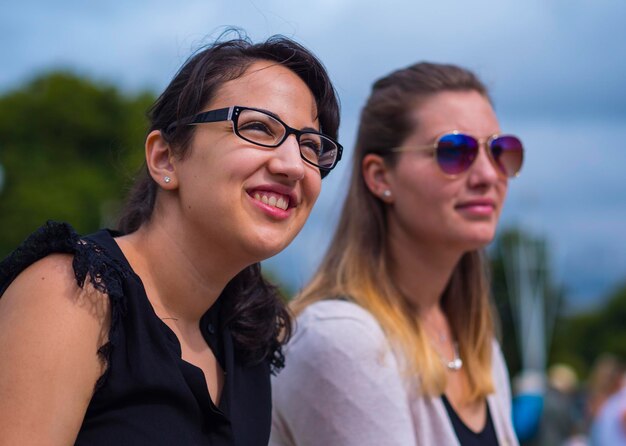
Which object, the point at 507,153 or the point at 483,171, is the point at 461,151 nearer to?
the point at 483,171

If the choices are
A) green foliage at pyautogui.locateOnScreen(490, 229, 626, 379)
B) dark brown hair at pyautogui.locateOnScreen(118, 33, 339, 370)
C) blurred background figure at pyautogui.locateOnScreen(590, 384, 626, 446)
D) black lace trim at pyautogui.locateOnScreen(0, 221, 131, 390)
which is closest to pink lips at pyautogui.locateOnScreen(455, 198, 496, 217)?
dark brown hair at pyautogui.locateOnScreen(118, 33, 339, 370)

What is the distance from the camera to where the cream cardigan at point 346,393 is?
10.6 feet

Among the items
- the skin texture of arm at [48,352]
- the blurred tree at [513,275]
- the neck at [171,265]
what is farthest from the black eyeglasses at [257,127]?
the blurred tree at [513,275]

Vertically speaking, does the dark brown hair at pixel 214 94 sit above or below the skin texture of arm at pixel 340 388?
above

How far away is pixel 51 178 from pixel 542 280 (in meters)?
35.8

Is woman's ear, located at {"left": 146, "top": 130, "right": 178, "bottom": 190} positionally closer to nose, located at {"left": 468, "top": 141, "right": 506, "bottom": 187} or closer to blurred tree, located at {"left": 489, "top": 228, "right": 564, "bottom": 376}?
nose, located at {"left": 468, "top": 141, "right": 506, "bottom": 187}

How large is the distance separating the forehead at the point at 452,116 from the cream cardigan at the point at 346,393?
2.76 ft

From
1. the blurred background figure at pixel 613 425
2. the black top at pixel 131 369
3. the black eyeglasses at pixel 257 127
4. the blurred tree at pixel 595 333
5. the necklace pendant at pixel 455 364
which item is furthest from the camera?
the blurred tree at pixel 595 333

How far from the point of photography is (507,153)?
149 inches

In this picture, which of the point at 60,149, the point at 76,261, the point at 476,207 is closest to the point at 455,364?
the point at 476,207

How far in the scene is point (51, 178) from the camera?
40.1 m

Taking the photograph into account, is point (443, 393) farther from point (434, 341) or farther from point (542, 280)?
point (542, 280)

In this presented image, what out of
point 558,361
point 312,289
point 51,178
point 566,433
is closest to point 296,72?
point 312,289

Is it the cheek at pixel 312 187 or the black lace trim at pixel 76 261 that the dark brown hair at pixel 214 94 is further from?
the black lace trim at pixel 76 261
